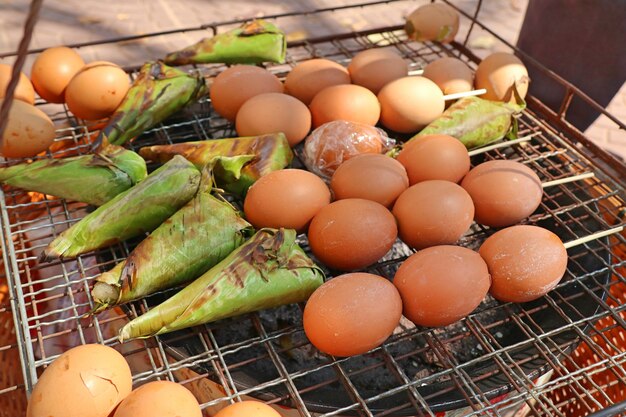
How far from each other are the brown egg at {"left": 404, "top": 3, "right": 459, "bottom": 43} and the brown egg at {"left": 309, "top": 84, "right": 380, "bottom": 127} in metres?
0.61

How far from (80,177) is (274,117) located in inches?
22.7

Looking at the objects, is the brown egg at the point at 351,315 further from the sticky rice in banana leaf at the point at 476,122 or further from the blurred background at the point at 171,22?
the blurred background at the point at 171,22

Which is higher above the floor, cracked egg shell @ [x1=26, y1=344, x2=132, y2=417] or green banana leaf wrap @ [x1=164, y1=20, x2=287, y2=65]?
green banana leaf wrap @ [x1=164, y1=20, x2=287, y2=65]

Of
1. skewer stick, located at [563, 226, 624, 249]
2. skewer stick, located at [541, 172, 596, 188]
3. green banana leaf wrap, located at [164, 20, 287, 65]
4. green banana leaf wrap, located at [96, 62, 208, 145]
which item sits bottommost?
skewer stick, located at [563, 226, 624, 249]

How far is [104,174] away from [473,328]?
103 cm

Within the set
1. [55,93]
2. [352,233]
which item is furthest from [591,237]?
[55,93]

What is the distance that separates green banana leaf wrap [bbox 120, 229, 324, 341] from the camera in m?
1.25

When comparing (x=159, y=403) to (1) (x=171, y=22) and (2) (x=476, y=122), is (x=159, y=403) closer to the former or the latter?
(2) (x=476, y=122)

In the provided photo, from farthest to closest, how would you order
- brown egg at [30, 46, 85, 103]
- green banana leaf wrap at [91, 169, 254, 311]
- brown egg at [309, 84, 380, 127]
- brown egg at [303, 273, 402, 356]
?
brown egg at [30, 46, 85, 103] < brown egg at [309, 84, 380, 127] < green banana leaf wrap at [91, 169, 254, 311] < brown egg at [303, 273, 402, 356]

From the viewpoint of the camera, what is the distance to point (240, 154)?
1656mm

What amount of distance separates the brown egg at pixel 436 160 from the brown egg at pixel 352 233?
22cm

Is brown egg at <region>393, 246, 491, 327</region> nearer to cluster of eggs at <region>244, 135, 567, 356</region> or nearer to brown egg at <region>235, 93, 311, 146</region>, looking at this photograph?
cluster of eggs at <region>244, 135, 567, 356</region>

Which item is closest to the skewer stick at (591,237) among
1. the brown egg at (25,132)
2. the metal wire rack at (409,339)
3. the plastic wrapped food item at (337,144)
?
the metal wire rack at (409,339)

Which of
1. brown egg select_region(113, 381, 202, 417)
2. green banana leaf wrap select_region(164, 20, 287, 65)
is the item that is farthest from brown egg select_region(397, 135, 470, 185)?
brown egg select_region(113, 381, 202, 417)
